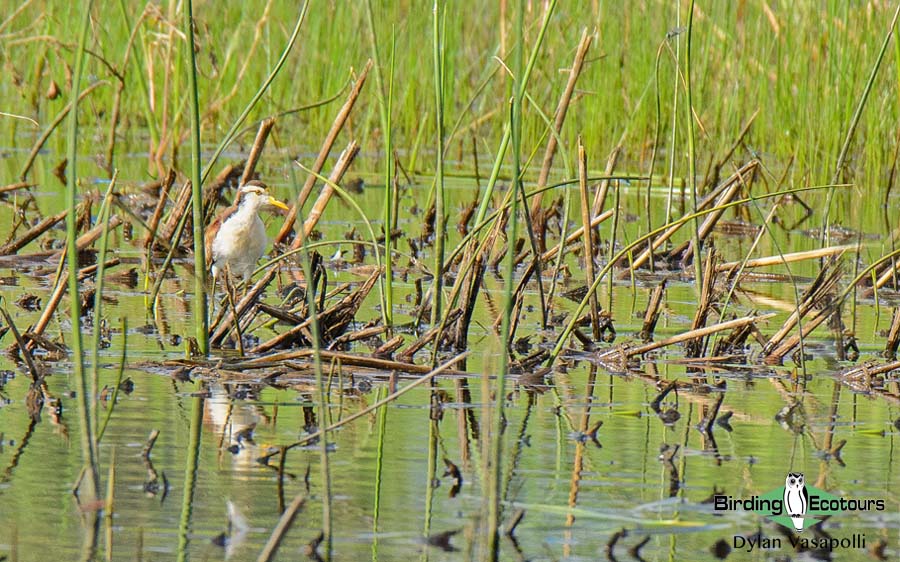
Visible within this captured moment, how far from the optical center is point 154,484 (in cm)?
329

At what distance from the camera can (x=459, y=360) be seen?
456cm

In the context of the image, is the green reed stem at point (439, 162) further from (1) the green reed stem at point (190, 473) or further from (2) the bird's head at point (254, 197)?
(2) the bird's head at point (254, 197)

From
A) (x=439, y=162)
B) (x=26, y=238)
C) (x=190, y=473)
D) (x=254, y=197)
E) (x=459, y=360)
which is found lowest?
(x=190, y=473)

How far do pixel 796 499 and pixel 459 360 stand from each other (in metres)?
1.49

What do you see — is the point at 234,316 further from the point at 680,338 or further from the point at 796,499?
the point at 796,499

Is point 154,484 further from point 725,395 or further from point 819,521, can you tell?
point 725,395

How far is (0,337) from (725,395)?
2346mm

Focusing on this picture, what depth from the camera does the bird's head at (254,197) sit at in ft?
22.3

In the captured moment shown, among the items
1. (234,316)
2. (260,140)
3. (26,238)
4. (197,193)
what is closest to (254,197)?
(260,140)

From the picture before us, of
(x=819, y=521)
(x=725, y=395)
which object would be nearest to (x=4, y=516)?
(x=819, y=521)

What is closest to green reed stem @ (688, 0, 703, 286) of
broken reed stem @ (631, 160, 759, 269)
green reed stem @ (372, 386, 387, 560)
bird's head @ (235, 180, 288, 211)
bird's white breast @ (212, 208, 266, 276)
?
broken reed stem @ (631, 160, 759, 269)

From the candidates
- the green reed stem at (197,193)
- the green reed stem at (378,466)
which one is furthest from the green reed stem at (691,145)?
the green reed stem at (197,193)

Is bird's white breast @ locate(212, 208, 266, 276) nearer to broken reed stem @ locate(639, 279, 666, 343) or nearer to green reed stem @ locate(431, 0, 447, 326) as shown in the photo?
green reed stem @ locate(431, 0, 447, 326)

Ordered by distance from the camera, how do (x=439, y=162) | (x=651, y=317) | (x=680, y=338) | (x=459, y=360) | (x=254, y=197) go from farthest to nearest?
(x=254, y=197), (x=651, y=317), (x=680, y=338), (x=439, y=162), (x=459, y=360)
